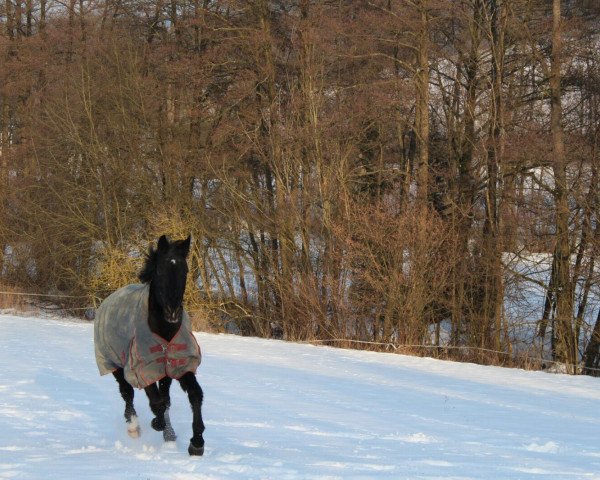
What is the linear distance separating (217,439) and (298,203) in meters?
18.7

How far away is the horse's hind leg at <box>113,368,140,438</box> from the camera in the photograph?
7.34 m

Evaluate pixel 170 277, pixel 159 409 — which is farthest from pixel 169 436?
pixel 170 277

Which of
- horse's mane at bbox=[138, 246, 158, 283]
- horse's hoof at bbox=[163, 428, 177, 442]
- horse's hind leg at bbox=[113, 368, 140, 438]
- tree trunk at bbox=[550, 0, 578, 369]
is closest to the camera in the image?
horse's mane at bbox=[138, 246, 158, 283]

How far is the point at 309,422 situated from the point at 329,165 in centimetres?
1715

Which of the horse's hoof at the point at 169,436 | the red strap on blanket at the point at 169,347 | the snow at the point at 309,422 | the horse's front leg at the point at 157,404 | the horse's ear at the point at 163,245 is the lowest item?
the snow at the point at 309,422

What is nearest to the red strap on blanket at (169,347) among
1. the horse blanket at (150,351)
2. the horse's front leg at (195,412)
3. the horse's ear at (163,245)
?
the horse blanket at (150,351)

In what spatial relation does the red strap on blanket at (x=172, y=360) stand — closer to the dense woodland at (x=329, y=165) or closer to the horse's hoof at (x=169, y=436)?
the horse's hoof at (x=169, y=436)

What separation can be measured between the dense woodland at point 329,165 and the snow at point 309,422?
7.42 metres

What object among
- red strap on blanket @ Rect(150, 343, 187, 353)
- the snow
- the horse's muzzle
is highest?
the horse's muzzle

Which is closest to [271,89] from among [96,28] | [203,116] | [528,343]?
[203,116]

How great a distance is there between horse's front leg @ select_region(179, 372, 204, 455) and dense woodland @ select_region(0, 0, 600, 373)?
570 inches

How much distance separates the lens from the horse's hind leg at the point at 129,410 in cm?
734

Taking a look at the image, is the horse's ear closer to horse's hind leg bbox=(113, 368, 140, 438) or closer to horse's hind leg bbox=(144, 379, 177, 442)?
horse's hind leg bbox=(144, 379, 177, 442)

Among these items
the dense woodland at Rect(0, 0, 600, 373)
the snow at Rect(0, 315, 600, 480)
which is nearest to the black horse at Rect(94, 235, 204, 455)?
the snow at Rect(0, 315, 600, 480)
